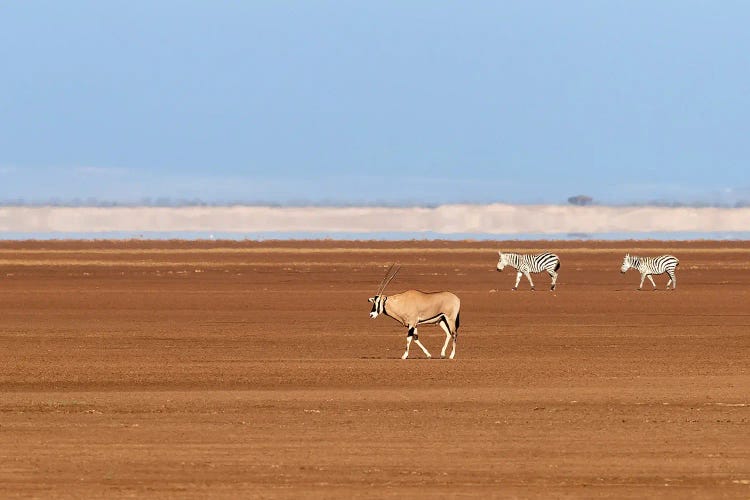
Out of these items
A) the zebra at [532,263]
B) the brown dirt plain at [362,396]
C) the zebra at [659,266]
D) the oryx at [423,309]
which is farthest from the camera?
the zebra at [532,263]

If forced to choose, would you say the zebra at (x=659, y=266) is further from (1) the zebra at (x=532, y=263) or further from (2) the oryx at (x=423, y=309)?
(2) the oryx at (x=423, y=309)

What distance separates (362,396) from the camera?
626 inches

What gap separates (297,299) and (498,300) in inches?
176

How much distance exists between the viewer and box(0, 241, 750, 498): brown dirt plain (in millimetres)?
10781

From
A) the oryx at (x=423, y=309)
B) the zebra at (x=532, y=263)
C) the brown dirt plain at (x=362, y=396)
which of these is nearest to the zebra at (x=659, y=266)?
the brown dirt plain at (x=362, y=396)

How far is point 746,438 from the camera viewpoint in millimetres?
12727

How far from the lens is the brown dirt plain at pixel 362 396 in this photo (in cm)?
1078

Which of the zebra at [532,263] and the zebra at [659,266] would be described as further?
the zebra at [532,263]

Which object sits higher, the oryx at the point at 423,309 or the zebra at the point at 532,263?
the zebra at the point at 532,263

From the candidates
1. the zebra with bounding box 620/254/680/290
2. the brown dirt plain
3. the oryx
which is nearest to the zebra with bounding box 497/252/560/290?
the zebra with bounding box 620/254/680/290

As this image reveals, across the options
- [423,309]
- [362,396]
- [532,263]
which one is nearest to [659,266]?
[532,263]

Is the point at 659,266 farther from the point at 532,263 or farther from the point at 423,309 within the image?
the point at 423,309

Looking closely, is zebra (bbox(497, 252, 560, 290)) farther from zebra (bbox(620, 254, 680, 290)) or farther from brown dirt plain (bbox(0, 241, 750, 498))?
brown dirt plain (bbox(0, 241, 750, 498))

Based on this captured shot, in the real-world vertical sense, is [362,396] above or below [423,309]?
below
